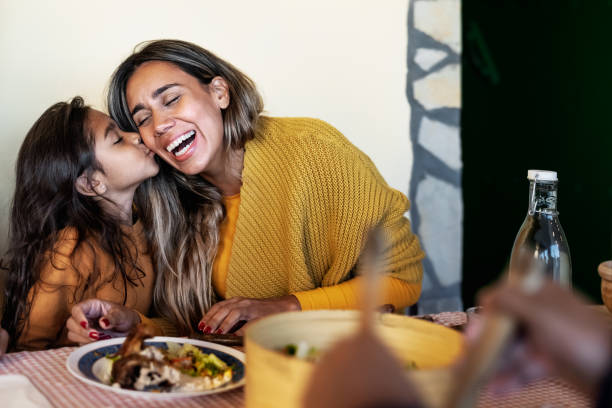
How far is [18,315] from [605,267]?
139cm

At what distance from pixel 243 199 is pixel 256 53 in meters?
0.81

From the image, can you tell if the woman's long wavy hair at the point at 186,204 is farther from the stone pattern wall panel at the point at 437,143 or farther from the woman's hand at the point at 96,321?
the stone pattern wall panel at the point at 437,143

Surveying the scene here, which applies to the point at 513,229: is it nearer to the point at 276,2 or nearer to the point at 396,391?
the point at 276,2

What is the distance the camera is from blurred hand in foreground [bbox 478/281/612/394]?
47cm

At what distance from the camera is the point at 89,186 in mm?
1848

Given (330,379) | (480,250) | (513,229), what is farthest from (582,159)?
(330,379)

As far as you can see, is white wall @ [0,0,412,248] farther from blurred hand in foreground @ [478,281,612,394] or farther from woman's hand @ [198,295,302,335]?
blurred hand in foreground @ [478,281,612,394]

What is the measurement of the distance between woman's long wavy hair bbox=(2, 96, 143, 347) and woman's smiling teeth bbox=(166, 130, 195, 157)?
21cm

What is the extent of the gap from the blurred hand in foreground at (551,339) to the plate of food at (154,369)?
1.77ft

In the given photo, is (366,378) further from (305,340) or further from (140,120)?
(140,120)

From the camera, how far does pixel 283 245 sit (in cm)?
186

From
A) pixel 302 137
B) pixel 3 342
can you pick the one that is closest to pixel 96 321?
pixel 3 342

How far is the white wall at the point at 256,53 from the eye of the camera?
6.86 ft

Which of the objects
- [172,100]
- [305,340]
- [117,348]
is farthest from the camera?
[172,100]
